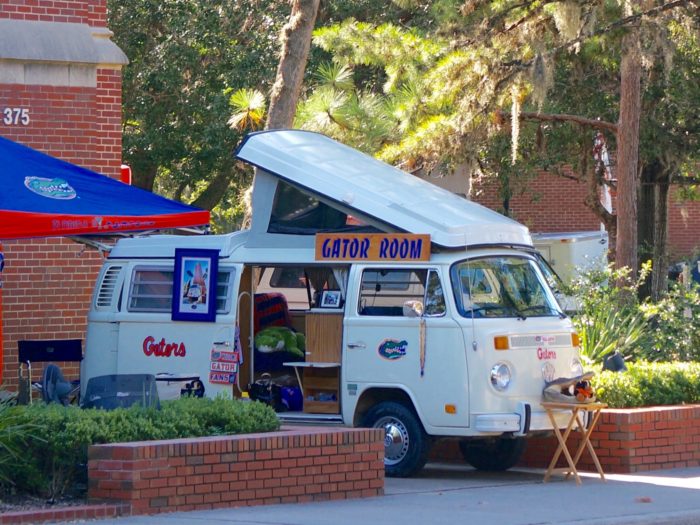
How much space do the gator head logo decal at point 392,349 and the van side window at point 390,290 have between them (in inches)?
10.1

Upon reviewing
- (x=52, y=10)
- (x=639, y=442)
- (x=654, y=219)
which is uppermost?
(x=52, y=10)

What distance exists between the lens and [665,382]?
1214 cm

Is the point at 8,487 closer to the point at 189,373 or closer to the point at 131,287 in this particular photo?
the point at 189,373

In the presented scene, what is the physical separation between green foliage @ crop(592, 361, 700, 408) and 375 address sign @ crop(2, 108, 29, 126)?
7.05 m

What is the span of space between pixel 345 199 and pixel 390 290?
975mm

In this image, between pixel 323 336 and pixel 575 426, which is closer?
pixel 575 426

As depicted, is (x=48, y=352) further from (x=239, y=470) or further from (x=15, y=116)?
(x=239, y=470)

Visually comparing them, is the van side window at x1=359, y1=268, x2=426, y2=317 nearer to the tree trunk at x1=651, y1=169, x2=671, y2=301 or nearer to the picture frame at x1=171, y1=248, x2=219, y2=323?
the picture frame at x1=171, y1=248, x2=219, y2=323

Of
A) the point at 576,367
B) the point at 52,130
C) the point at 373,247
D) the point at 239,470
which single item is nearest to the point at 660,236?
the point at 576,367

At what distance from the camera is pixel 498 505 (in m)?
9.37

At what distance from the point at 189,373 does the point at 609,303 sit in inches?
188

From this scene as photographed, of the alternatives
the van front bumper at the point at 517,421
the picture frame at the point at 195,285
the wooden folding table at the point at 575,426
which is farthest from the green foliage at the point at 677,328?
the picture frame at the point at 195,285

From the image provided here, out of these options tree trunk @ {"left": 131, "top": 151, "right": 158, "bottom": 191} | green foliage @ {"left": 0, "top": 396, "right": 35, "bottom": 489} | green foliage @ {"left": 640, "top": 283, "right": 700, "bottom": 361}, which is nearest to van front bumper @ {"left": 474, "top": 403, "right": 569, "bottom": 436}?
green foliage @ {"left": 640, "top": 283, "right": 700, "bottom": 361}

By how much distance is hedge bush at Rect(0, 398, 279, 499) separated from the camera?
27.5 ft
